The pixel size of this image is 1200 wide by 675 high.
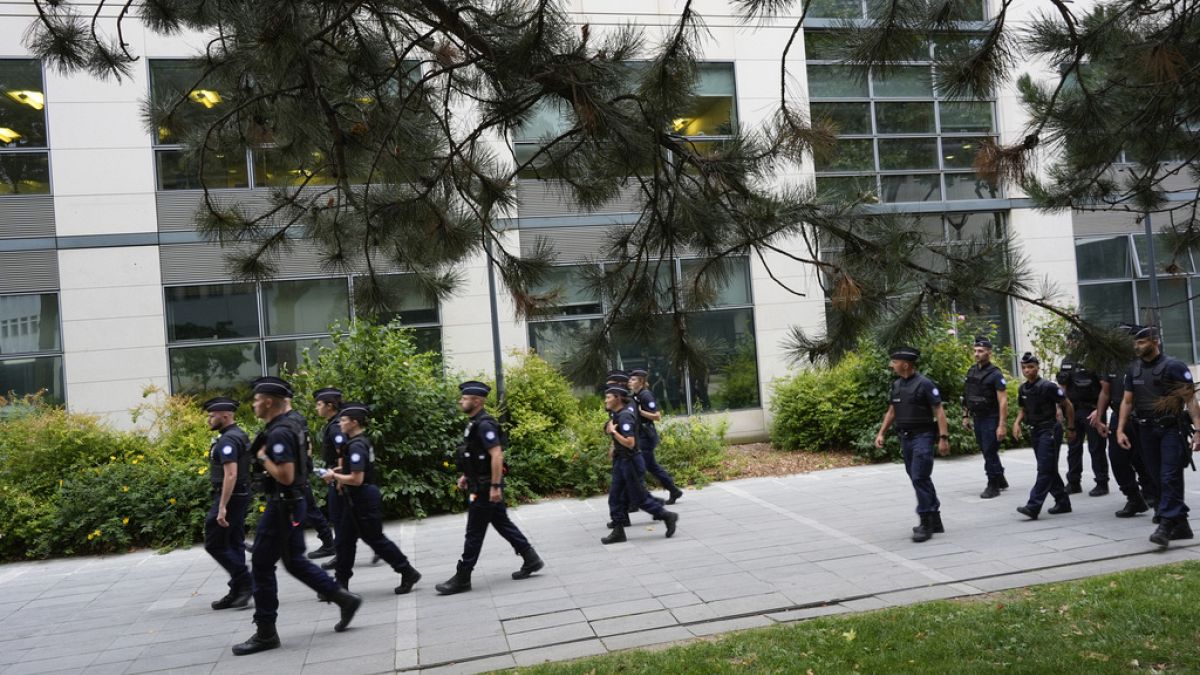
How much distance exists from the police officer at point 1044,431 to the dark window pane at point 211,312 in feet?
41.7

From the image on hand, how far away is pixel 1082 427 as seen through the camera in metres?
9.91

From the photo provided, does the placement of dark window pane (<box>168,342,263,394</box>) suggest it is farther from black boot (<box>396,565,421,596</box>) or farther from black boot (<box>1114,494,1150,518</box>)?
black boot (<box>1114,494,1150,518</box>)

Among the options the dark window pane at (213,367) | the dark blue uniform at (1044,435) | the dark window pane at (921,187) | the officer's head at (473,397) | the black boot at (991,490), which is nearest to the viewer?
the officer's head at (473,397)

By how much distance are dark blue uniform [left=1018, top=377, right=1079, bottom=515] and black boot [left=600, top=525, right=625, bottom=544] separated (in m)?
4.39

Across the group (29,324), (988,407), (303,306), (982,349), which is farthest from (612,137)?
(29,324)

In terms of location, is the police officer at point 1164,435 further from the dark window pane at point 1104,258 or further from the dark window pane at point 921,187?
the dark window pane at point 1104,258

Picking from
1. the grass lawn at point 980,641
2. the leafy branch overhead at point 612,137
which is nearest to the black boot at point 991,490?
the grass lawn at point 980,641

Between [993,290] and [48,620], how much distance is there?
8.22 m

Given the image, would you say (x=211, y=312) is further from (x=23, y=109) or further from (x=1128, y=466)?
(x=1128, y=466)

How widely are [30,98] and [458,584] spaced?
13.1 meters

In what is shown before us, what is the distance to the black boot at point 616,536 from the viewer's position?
9.08m

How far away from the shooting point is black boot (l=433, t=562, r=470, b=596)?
291 inches

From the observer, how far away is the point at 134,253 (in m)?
14.9

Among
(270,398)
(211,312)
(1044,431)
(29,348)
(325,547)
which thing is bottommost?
(325,547)
